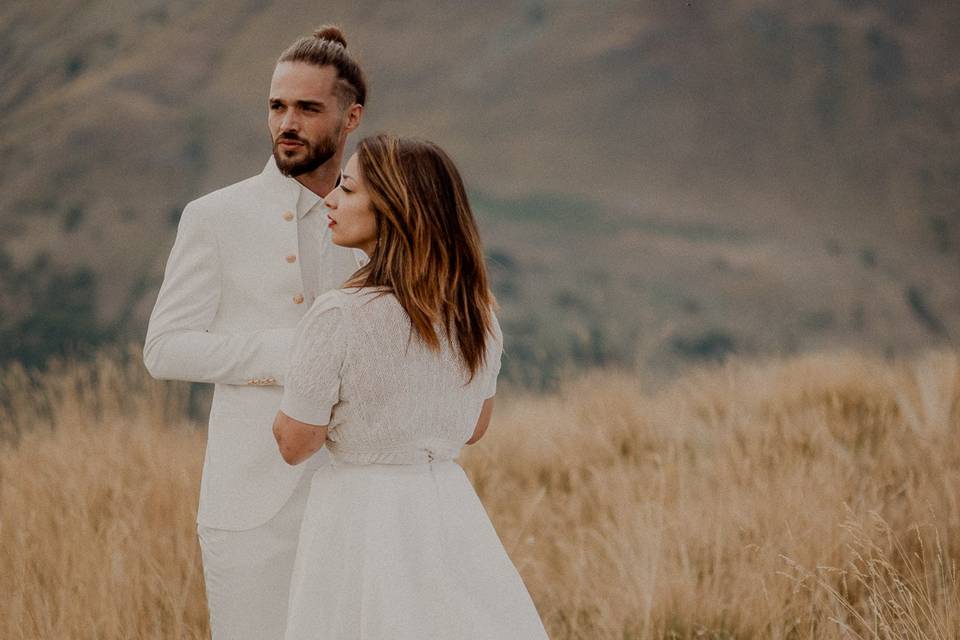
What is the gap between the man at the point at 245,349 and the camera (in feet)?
7.06

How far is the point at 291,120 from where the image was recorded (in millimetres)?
2346

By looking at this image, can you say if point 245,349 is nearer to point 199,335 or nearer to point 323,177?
point 199,335

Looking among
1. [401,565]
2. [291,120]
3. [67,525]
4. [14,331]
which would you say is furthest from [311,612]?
[14,331]

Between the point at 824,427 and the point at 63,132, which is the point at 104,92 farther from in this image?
the point at 824,427

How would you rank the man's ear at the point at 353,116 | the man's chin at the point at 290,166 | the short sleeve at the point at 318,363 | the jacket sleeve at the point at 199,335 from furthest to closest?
the man's ear at the point at 353,116, the man's chin at the point at 290,166, the jacket sleeve at the point at 199,335, the short sleeve at the point at 318,363

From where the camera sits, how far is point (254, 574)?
2172 millimetres

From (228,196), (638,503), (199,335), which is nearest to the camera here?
(199,335)

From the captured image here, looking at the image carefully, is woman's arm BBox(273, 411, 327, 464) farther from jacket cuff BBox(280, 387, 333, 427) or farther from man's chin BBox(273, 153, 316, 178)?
man's chin BBox(273, 153, 316, 178)

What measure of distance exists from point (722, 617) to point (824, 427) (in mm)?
1569

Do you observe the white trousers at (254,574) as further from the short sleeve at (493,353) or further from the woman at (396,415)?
the short sleeve at (493,353)

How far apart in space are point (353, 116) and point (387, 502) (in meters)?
1.10

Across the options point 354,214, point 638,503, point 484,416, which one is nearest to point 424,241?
point 354,214

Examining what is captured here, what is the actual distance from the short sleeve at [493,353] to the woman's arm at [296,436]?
0.37 m

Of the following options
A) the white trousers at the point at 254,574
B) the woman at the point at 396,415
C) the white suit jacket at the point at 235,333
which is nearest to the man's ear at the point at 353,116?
the white suit jacket at the point at 235,333
